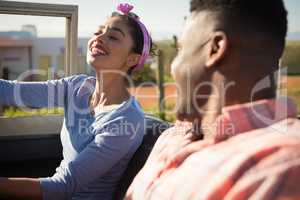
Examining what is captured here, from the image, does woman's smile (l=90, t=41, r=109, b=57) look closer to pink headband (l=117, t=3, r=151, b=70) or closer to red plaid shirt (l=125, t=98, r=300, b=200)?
pink headband (l=117, t=3, r=151, b=70)

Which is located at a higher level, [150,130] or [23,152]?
[150,130]

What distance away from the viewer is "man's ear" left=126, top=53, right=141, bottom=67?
69.5 inches

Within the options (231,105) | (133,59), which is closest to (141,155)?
(133,59)

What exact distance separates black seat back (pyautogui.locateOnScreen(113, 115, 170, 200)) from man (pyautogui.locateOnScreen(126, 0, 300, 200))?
19.8 inches

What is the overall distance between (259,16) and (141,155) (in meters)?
0.82

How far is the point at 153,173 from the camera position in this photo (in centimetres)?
111

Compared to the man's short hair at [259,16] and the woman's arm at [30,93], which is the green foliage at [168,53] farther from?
the woman's arm at [30,93]

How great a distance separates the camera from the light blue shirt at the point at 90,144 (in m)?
1.51

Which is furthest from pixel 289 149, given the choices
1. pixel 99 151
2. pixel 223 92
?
pixel 99 151

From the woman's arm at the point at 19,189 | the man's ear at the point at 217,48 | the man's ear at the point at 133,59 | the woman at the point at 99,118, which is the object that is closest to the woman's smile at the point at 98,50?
the woman at the point at 99,118

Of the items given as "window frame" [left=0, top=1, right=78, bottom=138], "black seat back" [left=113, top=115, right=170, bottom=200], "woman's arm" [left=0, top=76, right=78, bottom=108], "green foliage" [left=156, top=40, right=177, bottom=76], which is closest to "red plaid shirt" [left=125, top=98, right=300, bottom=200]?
"green foliage" [left=156, top=40, right=177, bottom=76]

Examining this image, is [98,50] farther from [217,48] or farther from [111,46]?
[217,48]

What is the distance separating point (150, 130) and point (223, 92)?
0.77m

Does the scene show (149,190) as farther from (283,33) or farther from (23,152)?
(23,152)
